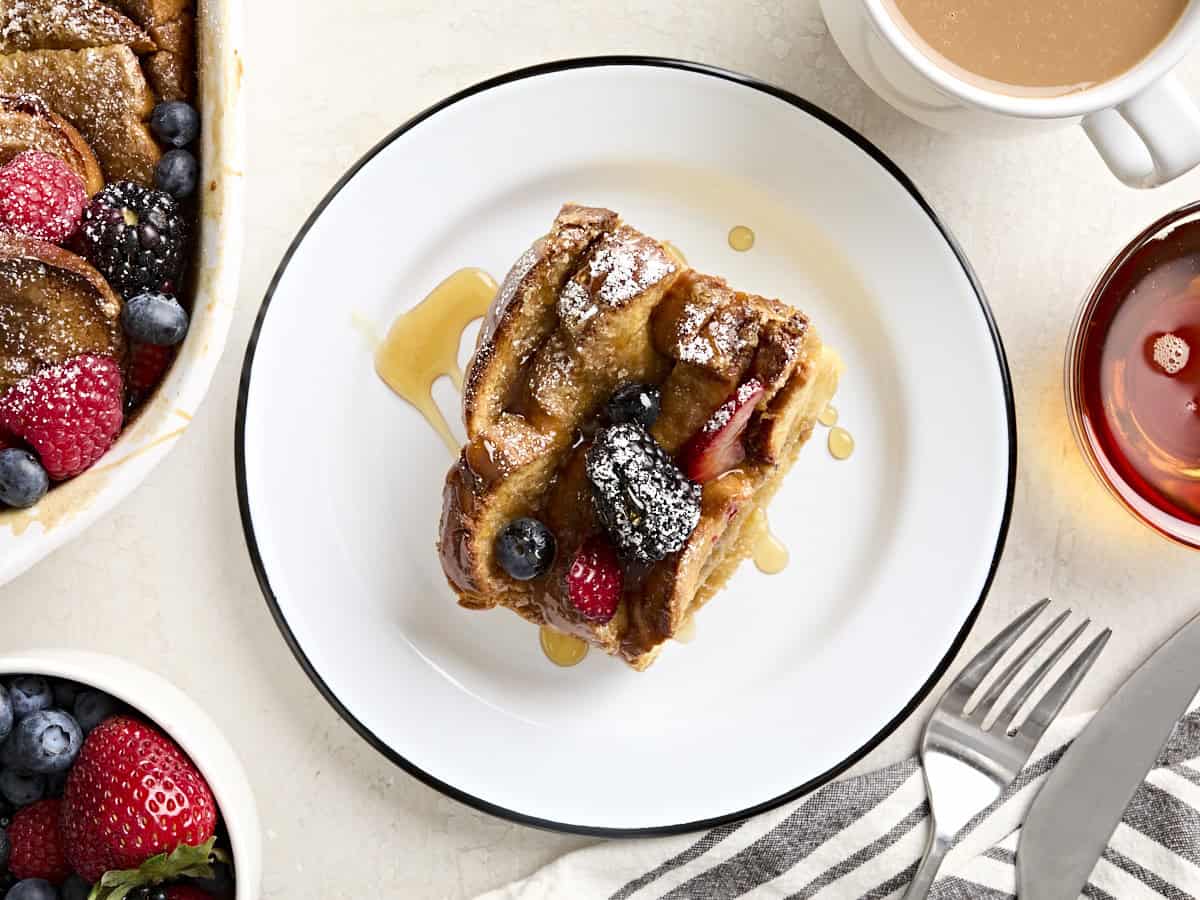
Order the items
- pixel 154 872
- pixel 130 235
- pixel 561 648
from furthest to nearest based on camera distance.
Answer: pixel 561 648
pixel 154 872
pixel 130 235

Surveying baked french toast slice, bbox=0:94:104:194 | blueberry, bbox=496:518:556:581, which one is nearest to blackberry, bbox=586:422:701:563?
blueberry, bbox=496:518:556:581

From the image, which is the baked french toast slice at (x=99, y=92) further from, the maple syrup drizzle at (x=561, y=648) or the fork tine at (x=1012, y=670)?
the fork tine at (x=1012, y=670)

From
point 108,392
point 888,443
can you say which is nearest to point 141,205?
point 108,392

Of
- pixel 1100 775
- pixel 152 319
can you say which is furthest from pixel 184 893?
pixel 1100 775

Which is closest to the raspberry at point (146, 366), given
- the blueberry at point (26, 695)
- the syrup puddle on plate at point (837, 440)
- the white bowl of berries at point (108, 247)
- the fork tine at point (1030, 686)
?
the white bowl of berries at point (108, 247)

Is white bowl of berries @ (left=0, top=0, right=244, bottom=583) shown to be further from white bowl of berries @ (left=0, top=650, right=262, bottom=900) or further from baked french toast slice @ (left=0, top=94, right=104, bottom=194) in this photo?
white bowl of berries @ (left=0, top=650, right=262, bottom=900)

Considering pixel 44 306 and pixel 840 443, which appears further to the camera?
pixel 840 443

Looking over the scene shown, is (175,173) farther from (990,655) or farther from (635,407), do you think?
(990,655)
